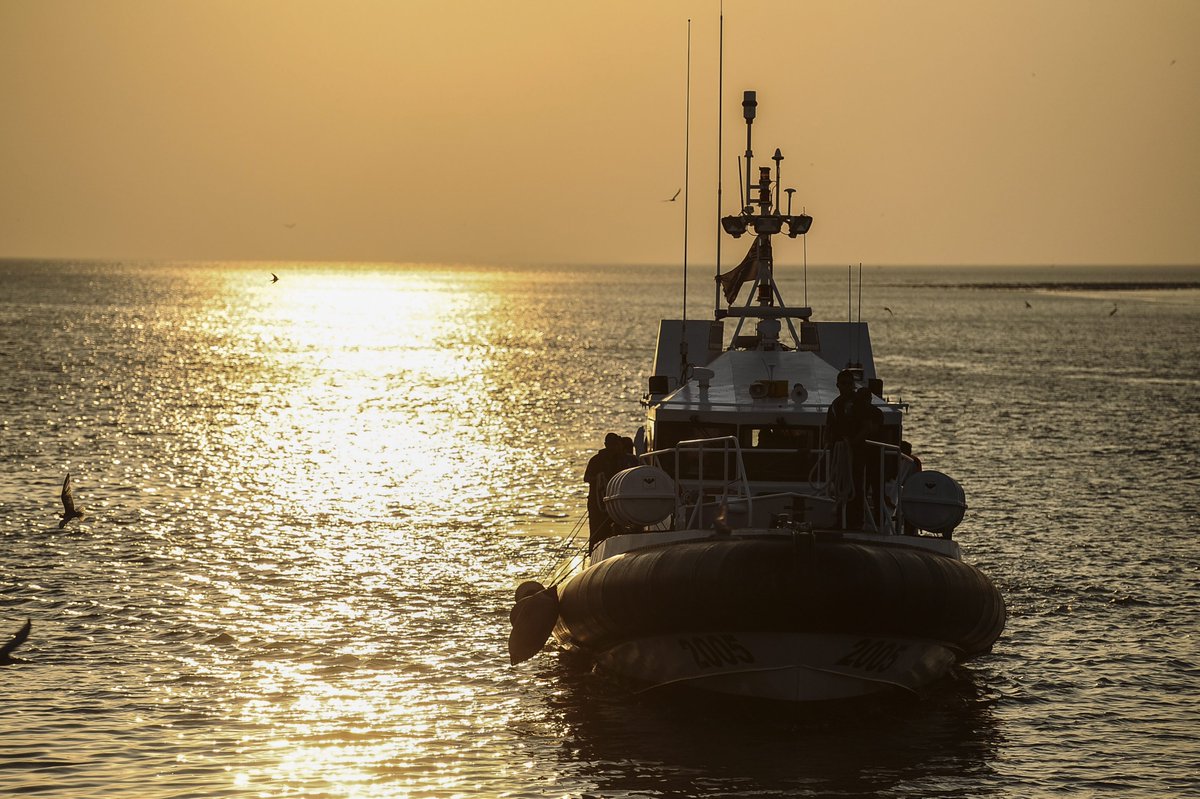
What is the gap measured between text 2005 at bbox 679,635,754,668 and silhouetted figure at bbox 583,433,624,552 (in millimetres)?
3204

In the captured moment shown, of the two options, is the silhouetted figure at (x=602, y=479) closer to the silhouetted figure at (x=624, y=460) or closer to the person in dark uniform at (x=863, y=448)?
the silhouetted figure at (x=624, y=460)

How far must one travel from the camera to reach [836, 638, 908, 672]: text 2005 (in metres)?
14.6

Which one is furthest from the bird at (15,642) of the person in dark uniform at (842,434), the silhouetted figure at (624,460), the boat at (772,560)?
the person in dark uniform at (842,434)

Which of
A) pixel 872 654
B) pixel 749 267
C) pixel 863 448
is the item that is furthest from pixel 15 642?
pixel 749 267

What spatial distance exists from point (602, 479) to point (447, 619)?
10.1ft

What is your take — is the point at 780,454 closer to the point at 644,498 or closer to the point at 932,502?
the point at 932,502

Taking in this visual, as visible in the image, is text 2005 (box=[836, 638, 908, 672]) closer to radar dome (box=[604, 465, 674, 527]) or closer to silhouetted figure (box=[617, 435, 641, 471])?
radar dome (box=[604, 465, 674, 527])

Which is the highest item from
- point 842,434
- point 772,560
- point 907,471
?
point 842,434

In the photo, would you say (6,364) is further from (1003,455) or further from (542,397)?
(1003,455)

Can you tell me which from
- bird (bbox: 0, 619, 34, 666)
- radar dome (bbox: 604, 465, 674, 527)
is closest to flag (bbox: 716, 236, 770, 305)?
radar dome (bbox: 604, 465, 674, 527)

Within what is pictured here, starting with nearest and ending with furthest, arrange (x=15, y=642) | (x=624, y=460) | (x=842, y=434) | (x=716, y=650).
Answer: (x=15, y=642) < (x=716, y=650) < (x=842, y=434) < (x=624, y=460)

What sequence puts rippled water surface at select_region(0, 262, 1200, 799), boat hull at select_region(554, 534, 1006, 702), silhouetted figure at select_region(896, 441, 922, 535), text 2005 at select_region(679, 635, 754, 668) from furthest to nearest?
silhouetted figure at select_region(896, 441, 922, 535) < text 2005 at select_region(679, 635, 754, 668) < rippled water surface at select_region(0, 262, 1200, 799) < boat hull at select_region(554, 534, 1006, 702)

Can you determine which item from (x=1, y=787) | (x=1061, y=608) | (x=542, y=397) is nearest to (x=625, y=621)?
(x=1, y=787)

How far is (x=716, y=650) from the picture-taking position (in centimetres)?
1485
